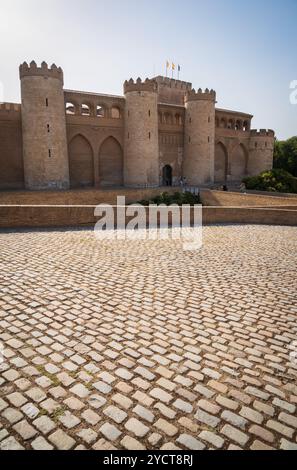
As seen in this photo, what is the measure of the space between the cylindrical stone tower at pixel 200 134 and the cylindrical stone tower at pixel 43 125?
12.1m

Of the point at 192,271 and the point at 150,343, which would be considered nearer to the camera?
the point at 150,343

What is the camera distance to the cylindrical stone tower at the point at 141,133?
2586cm

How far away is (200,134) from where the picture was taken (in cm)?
2956

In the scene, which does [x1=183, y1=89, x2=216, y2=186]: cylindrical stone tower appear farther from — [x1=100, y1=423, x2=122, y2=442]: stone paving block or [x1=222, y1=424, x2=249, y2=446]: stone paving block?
[x1=100, y1=423, x2=122, y2=442]: stone paving block

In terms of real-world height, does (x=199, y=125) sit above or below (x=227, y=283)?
above

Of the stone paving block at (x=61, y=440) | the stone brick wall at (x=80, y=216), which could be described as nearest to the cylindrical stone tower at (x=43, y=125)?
the stone brick wall at (x=80, y=216)

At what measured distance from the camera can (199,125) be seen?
96.6 feet

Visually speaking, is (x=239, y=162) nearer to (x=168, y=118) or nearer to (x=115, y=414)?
(x=168, y=118)

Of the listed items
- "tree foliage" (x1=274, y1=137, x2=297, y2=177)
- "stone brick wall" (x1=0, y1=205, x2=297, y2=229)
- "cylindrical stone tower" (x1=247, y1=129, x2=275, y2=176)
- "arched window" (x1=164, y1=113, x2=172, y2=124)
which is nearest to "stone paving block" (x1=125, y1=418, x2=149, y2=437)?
"stone brick wall" (x1=0, y1=205, x2=297, y2=229)

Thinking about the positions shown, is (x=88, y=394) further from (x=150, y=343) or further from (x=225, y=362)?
(x=225, y=362)

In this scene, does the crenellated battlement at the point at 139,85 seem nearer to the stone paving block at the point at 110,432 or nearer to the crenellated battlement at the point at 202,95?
the crenellated battlement at the point at 202,95

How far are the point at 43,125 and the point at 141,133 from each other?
309 inches
